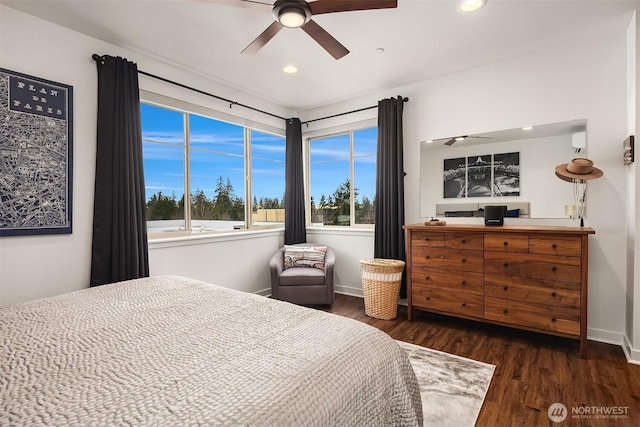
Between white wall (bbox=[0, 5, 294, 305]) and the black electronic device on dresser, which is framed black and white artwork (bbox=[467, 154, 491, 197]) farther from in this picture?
white wall (bbox=[0, 5, 294, 305])

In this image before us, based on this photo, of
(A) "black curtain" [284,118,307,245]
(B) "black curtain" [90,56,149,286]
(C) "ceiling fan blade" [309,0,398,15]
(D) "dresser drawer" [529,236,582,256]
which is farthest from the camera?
(A) "black curtain" [284,118,307,245]

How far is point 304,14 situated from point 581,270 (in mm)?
2740

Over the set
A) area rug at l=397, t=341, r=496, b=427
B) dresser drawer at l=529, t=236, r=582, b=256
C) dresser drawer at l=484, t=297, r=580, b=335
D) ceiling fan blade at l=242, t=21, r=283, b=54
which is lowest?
area rug at l=397, t=341, r=496, b=427

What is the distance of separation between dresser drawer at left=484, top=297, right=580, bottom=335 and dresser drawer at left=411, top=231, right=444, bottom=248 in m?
0.65

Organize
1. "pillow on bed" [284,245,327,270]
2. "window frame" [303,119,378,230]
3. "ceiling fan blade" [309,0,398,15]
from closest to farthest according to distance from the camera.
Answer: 1. "ceiling fan blade" [309,0,398,15]
2. "pillow on bed" [284,245,327,270]
3. "window frame" [303,119,378,230]

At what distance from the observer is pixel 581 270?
2.43m

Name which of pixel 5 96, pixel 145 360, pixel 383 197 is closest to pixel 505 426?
pixel 145 360

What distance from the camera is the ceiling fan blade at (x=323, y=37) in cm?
199

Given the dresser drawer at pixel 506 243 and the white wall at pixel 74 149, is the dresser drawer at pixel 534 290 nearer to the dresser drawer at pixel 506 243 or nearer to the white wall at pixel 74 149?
the dresser drawer at pixel 506 243

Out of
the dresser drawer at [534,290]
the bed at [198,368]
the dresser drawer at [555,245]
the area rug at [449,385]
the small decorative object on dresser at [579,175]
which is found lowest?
the area rug at [449,385]

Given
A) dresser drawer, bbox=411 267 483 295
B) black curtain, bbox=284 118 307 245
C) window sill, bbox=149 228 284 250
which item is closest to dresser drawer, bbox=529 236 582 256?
dresser drawer, bbox=411 267 483 295

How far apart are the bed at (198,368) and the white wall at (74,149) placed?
3.35ft

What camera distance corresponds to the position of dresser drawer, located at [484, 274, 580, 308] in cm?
247

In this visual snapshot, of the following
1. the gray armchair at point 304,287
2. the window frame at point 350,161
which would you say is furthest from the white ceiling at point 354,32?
the gray armchair at point 304,287
